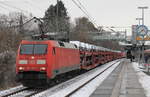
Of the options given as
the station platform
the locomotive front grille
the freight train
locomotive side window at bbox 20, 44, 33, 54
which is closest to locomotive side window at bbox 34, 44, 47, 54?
the freight train

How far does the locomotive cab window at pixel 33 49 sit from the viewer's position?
66.6 ft

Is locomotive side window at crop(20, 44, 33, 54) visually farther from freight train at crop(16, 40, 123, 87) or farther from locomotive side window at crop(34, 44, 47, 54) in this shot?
locomotive side window at crop(34, 44, 47, 54)

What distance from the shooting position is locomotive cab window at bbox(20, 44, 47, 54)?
20.3 metres

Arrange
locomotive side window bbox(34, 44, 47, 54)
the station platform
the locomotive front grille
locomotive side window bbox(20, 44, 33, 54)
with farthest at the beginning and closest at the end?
locomotive side window bbox(20, 44, 33, 54)
locomotive side window bbox(34, 44, 47, 54)
the locomotive front grille
the station platform

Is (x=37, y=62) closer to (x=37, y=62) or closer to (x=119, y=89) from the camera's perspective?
(x=37, y=62)

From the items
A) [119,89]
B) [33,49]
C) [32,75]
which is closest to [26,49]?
[33,49]

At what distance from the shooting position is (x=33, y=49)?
67.1ft

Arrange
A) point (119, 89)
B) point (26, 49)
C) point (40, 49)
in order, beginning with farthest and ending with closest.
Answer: point (26, 49), point (40, 49), point (119, 89)

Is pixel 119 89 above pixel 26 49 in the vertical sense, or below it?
below

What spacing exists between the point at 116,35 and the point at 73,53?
83.8m

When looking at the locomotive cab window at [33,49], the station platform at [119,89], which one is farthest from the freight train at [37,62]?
the station platform at [119,89]

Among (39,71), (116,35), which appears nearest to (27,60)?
(39,71)

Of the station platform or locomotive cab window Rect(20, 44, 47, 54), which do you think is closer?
the station platform

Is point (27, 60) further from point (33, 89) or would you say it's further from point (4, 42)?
→ point (4, 42)
